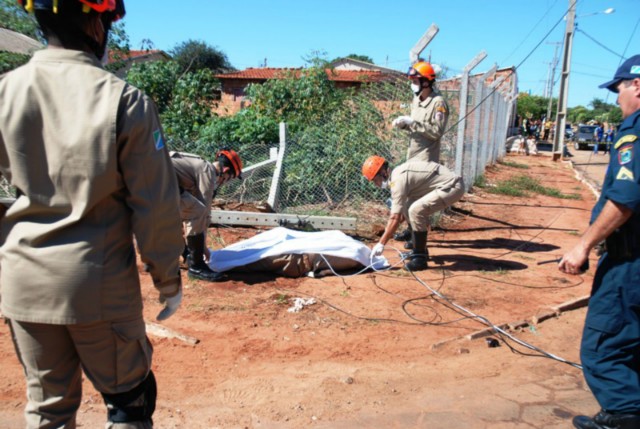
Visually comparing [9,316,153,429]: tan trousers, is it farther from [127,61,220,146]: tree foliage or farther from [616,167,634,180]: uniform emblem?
[127,61,220,146]: tree foliage

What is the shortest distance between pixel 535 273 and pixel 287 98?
265 inches

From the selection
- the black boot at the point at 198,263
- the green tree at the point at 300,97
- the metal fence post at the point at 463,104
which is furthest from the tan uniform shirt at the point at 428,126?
the green tree at the point at 300,97

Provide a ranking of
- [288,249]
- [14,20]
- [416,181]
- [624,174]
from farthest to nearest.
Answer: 1. [14,20]
2. [416,181]
3. [288,249]
4. [624,174]

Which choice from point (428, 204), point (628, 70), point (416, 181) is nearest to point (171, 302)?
point (628, 70)

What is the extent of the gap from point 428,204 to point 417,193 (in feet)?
1.16

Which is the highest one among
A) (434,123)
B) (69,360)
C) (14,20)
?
(14,20)

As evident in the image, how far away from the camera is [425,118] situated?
6672 millimetres

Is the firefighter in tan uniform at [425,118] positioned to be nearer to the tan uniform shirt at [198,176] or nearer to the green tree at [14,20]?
the tan uniform shirt at [198,176]

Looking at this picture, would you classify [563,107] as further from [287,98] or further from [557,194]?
[287,98]

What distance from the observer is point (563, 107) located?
21.7 m

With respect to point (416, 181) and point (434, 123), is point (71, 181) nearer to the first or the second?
point (416, 181)

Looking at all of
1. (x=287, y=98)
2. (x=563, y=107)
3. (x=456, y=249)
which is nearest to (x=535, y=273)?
(x=456, y=249)

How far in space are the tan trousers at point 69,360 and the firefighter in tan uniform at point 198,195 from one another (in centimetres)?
342

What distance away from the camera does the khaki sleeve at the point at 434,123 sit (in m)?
6.56
